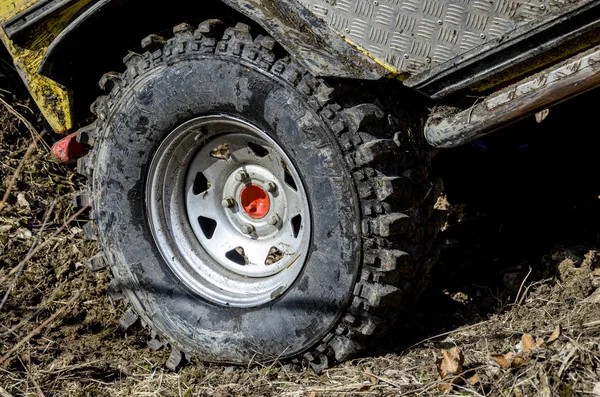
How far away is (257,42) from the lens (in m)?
3.10

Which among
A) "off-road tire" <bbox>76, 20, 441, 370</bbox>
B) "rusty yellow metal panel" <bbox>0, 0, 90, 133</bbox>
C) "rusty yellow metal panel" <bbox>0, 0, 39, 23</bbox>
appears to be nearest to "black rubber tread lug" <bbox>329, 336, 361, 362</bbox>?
"off-road tire" <bbox>76, 20, 441, 370</bbox>

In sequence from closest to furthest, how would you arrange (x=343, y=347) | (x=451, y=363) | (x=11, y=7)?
(x=451, y=363), (x=343, y=347), (x=11, y=7)

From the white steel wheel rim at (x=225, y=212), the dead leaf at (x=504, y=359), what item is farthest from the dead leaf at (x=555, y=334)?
the white steel wheel rim at (x=225, y=212)

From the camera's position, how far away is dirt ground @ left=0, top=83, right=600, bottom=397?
2.89m

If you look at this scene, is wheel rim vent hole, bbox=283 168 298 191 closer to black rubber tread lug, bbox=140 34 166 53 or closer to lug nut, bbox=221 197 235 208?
lug nut, bbox=221 197 235 208

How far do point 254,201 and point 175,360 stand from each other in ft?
2.69

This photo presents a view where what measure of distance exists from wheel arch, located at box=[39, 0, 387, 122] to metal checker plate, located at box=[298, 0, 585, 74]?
59mm

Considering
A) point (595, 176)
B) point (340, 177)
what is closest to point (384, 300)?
point (340, 177)

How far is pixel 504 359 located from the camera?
2844 mm

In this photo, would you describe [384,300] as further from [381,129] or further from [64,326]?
[64,326]

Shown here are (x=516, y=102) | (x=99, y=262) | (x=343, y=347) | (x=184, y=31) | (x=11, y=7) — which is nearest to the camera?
(x=516, y=102)

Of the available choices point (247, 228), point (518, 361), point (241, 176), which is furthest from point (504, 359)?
point (241, 176)

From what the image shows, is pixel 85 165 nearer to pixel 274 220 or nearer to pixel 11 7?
pixel 11 7

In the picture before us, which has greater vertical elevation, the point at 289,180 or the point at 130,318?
the point at 289,180
